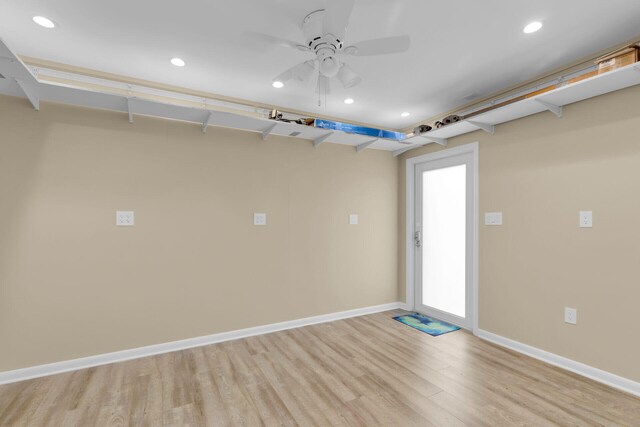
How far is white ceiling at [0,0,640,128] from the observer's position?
1.89 metres

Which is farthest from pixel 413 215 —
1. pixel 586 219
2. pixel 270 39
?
pixel 270 39

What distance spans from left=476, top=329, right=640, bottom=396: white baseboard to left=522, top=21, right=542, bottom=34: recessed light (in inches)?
103

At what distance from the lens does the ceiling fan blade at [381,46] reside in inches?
72.7

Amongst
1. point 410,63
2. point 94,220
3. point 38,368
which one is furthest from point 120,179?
point 410,63

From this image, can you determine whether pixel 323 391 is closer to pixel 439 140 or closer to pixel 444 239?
pixel 444 239

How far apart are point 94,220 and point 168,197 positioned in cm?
64

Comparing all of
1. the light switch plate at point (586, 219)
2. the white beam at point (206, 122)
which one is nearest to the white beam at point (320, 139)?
the white beam at point (206, 122)

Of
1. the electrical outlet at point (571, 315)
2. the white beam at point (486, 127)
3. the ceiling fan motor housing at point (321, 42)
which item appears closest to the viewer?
the ceiling fan motor housing at point (321, 42)

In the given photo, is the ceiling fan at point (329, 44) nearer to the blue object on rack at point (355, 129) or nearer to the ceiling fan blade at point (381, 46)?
the ceiling fan blade at point (381, 46)

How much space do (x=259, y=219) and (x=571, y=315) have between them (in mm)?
3069

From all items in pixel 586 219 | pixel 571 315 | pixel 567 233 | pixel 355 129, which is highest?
pixel 355 129

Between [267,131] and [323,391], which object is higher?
[267,131]

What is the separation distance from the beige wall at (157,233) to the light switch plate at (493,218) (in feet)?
5.10

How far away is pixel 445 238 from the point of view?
388 cm
